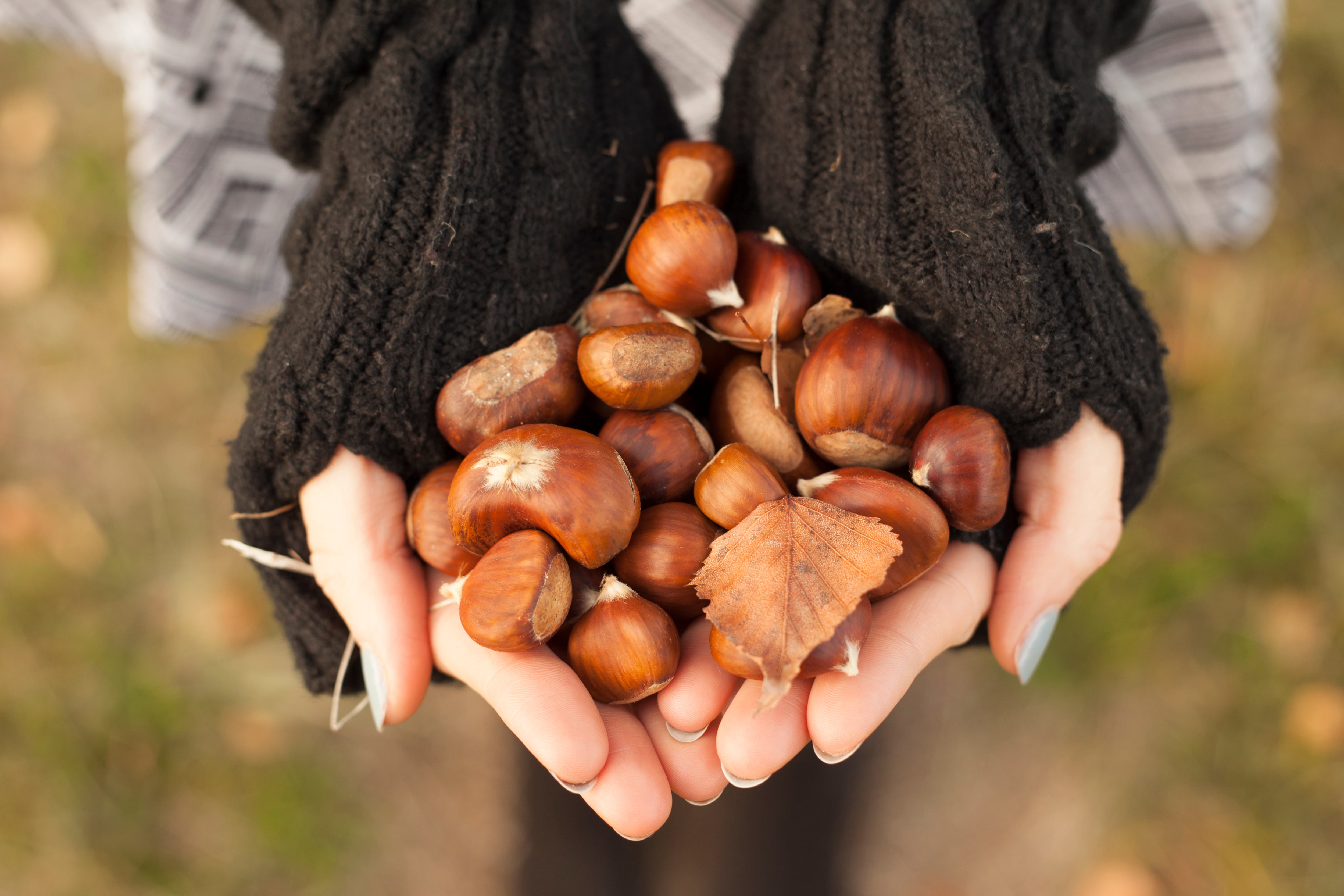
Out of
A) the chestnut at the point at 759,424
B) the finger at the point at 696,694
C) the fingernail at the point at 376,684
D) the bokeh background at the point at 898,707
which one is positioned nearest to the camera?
the finger at the point at 696,694

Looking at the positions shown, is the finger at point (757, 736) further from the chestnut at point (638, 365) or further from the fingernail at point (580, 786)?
the chestnut at point (638, 365)

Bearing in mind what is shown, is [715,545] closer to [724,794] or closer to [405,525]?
[405,525]

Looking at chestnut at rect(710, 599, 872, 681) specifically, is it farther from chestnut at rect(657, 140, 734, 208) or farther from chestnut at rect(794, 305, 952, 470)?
chestnut at rect(657, 140, 734, 208)

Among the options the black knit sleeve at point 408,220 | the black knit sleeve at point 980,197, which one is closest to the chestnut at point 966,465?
the black knit sleeve at point 980,197

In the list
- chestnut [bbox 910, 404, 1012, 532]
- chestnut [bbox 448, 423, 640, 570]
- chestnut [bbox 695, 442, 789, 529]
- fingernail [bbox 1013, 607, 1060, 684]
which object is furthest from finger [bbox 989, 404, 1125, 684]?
chestnut [bbox 448, 423, 640, 570]

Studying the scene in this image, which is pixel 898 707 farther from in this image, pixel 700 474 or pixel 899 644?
pixel 700 474

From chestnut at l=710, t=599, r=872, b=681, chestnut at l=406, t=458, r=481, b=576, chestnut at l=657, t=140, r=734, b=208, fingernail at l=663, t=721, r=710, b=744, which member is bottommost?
fingernail at l=663, t=721, r=710, b=744

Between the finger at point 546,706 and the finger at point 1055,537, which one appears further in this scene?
the finger at point 1055,537
